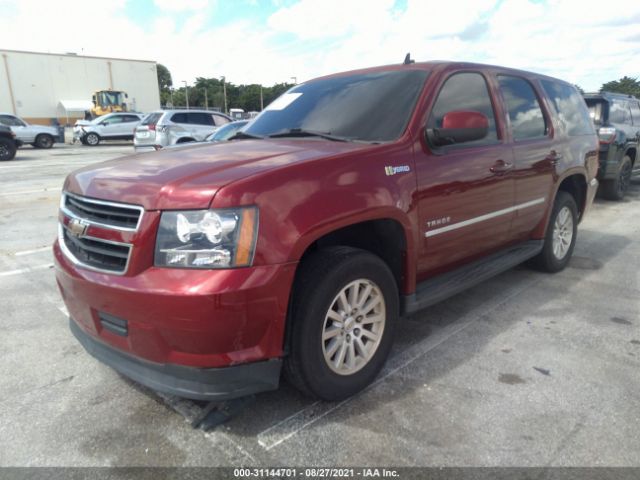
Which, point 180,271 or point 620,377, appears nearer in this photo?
point 180,271

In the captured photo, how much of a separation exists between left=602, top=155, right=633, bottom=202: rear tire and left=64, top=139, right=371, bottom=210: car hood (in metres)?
8.29

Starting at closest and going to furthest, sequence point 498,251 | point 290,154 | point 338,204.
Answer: point 338,204
point 290,154
point 498,251

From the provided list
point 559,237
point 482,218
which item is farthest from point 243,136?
point 559,237

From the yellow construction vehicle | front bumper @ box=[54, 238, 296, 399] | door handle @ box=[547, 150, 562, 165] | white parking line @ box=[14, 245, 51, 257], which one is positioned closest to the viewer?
front bumper @ box=[54, 238, 296, 399]

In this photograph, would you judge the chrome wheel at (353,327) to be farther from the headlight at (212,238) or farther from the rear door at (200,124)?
the rear door at (200,124)

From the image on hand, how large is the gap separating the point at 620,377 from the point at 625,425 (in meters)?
0.55

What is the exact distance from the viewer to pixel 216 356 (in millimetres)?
2166

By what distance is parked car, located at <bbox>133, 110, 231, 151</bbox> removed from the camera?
15.2 metres

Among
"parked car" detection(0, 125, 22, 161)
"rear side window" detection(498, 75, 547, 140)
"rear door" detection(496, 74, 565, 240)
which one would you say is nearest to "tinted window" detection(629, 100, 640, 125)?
"rear door" detection(496, 74, 565, 240)

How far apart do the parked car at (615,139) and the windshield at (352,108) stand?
6.98 m

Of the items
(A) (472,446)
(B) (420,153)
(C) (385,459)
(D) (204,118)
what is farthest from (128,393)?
(D) (204,118)

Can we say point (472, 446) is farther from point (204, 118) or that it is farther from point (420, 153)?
point (204, 118)

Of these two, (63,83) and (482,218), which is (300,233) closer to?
(482,218)

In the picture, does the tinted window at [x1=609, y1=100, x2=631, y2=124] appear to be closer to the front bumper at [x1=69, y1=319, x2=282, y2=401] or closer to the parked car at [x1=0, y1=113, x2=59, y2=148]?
the front bumper at [x1=69, y1=319, x2=282, y2=401]
